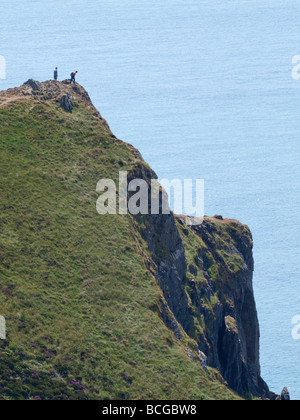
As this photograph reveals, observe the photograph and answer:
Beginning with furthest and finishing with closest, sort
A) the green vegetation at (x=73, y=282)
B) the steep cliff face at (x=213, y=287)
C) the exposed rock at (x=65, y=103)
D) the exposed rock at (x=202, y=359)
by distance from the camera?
1. the exposed rock at (x=65, y=103)
2. the steep cliff face at (x=213, y=287)
3. the exposed rock at (x=202, y=359)
4. the green vegetation at (x=73, y=282)

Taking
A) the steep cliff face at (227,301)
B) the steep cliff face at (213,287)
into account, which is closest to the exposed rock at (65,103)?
the steep cliff face at (213,287)

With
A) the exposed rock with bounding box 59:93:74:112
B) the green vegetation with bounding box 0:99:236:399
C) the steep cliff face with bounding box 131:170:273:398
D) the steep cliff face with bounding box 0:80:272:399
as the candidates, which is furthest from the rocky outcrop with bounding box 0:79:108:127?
the steep cliff face with bounding box 131:170:273:398

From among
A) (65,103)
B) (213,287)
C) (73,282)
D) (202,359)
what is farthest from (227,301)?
(73,282)

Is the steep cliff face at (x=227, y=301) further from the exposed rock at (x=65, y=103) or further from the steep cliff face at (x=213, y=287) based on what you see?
the exposed rock at (x=65, y=103)

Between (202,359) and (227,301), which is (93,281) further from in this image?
(227,301)

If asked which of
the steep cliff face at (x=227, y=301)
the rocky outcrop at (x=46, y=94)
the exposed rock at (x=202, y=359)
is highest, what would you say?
the rocky outcrop at (x=46, y=94)

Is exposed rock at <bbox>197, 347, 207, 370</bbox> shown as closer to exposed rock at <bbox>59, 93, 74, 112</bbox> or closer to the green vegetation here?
the green vegetation

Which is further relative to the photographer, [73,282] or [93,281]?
[93,281]

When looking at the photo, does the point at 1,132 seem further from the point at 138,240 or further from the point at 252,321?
the point at 252,321
